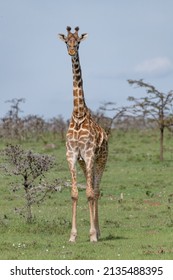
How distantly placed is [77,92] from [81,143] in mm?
1329

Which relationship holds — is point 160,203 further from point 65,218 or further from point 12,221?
point 12,221

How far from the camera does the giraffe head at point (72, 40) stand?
614 inches

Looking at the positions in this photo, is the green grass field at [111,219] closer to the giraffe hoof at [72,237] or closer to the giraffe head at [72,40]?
the giraffe hoof at [72,237]

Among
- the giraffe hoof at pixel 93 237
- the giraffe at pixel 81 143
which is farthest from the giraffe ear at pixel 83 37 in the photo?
the giraffe hoof at pixel 93 237

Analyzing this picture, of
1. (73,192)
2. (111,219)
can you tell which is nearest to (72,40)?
(73,192)

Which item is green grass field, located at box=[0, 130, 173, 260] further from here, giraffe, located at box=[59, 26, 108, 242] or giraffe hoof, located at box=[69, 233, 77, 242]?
giraffe, located at box=[59, 26, 108, 242]

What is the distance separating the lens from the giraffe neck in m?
15.9

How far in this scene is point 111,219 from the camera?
1933cm

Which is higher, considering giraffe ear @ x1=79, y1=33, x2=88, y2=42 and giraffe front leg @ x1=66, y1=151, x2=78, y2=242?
giraffe ear @ x1=79, y1=33, x2=88, y2=42

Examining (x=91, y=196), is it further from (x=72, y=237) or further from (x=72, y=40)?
(x=72, y=40)

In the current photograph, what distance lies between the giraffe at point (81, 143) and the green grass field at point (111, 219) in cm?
82

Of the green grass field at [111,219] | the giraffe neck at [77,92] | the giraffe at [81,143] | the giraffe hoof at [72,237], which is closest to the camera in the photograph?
the green grass field at [111,219]

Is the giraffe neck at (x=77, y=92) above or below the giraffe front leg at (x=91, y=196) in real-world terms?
above

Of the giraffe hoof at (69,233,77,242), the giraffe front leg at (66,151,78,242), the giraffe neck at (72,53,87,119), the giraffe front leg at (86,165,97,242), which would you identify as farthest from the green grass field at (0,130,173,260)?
the giraffe neck at (72,53,87,119)
